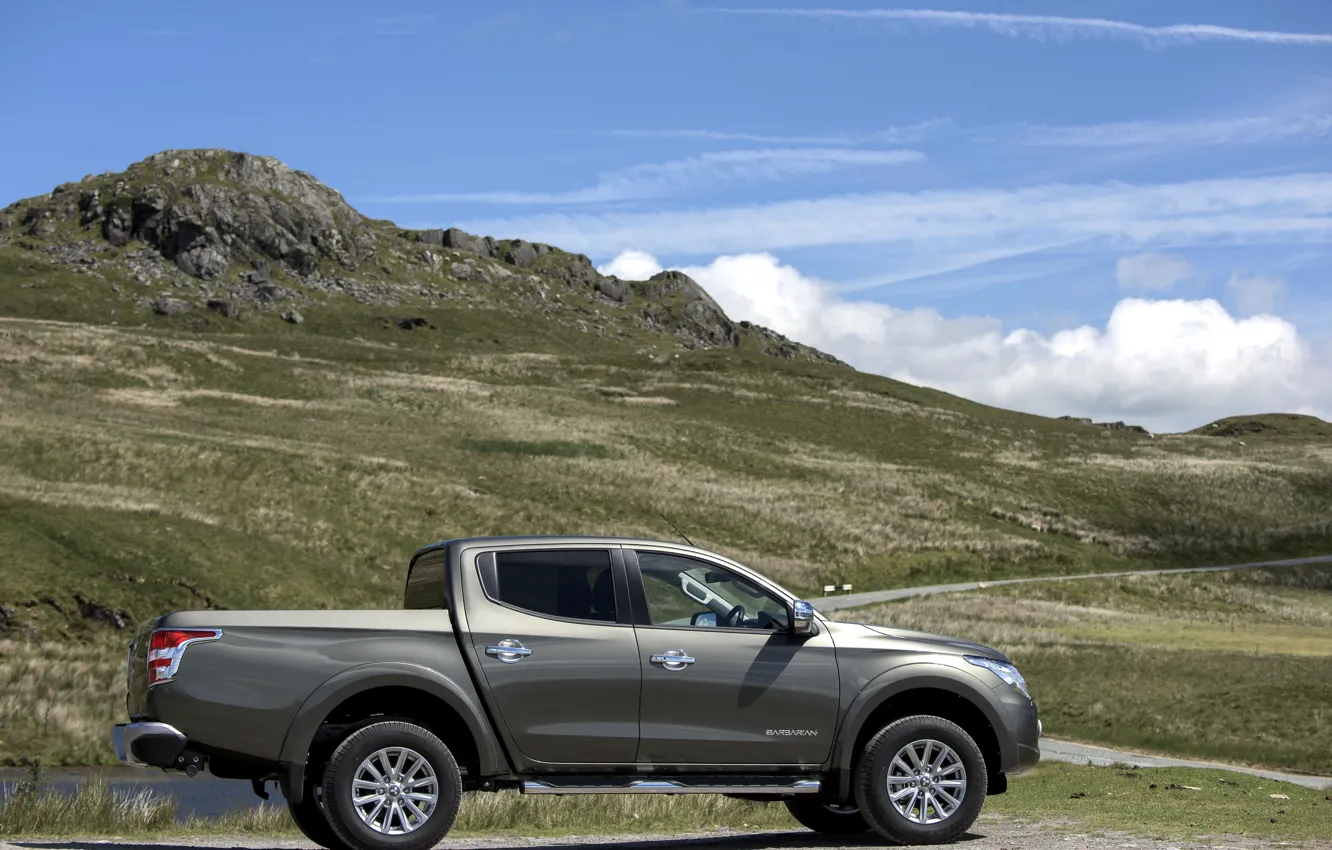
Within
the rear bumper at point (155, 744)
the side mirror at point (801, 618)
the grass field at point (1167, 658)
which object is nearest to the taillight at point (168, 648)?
the rear bumper at point (155, 744)

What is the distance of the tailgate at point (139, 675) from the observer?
31.2 feet

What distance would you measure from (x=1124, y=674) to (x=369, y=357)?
90.2 metres

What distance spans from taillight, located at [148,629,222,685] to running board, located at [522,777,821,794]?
2.58 meters

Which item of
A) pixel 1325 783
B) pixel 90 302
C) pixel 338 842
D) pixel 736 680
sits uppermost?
pixel 90 302

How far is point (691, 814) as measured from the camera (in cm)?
1391

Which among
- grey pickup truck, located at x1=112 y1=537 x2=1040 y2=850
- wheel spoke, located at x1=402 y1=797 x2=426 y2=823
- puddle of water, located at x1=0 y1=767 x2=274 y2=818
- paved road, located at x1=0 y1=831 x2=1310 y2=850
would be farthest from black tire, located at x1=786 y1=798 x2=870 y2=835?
puddle of water, located at x1=0 y1=767 x2=274 y2=818

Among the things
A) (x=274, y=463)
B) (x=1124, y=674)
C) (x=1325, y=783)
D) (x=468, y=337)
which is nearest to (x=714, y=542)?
(x=274, y=463)

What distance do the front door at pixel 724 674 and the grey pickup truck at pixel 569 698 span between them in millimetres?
15

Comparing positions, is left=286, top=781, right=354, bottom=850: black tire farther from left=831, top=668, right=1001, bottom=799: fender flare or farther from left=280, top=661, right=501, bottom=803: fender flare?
left=831, top=668, right=1001, bottom=799: fender flare

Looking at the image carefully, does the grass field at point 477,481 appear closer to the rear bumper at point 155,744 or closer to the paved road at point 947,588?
the paved road at point 947,588

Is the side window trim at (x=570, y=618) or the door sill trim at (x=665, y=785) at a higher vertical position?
the side window trim at (x=570, y=618)

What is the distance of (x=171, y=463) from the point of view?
4831 cm

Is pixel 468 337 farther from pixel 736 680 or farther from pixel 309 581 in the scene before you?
pixel 736 680

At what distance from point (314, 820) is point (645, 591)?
9.88ft
